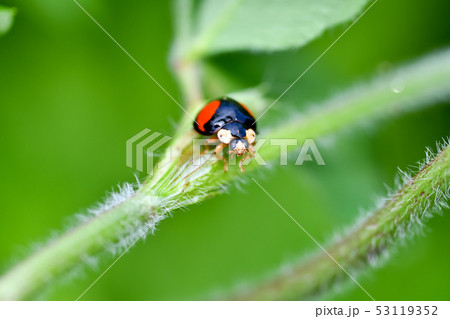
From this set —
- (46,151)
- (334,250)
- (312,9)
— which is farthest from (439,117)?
(46,151)

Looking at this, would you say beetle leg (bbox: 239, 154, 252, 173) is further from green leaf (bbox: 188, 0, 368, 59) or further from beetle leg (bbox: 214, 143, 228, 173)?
green leaf (bbox: 188, 0, 368, 59)

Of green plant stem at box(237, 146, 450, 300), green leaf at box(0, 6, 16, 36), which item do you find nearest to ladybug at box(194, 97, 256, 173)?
green plant stem at box(237, 146, 450, 300)

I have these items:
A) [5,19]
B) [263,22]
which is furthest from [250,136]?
[5,19]

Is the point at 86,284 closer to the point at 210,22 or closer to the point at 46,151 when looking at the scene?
the point at 46,151

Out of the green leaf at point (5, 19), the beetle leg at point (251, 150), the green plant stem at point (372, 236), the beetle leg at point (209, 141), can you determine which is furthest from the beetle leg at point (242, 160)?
the green leaf at point (5, 19)

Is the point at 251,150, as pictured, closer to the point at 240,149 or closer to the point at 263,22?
the point at 240,149

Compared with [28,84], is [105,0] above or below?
above

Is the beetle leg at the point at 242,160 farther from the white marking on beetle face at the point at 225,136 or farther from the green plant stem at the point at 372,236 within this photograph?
the green plant stem at the point at 372,236
